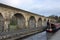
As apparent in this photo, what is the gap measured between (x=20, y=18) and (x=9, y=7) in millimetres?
6074

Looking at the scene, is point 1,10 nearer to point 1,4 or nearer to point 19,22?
point 1,4

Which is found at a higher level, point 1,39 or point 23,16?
point 23,16

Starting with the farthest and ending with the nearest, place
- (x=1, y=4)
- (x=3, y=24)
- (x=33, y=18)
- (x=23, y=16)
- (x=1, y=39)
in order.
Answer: (x=33, y=18), (x=23, y=16), (x=3, y=24), (x=1, y=4), (x=1, y=39)

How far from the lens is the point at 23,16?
2400cm

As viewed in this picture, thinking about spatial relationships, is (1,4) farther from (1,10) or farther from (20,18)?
(20,18)

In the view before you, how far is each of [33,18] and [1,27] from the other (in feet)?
51.0

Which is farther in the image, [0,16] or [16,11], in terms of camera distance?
[16,11]

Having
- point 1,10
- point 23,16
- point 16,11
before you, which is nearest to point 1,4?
point 1,10

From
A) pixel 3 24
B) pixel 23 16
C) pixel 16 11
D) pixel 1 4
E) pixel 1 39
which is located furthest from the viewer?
pixel 23 16

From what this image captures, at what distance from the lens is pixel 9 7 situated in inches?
720

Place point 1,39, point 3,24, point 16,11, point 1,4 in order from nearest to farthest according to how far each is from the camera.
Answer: point 1,39, point 1,4, point 3,24, point 16,11

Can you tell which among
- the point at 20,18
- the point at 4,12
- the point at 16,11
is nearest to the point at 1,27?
the point at 4,12

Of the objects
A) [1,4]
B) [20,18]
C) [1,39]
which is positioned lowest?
[1,39]

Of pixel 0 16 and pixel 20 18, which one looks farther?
pixel 20 18
